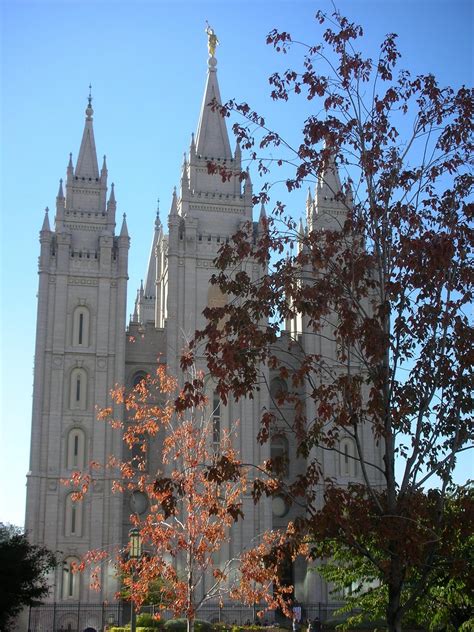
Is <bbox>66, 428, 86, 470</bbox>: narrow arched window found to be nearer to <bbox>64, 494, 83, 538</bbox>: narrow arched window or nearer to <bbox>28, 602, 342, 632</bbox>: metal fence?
<bbox>64, 494, 83, 538</bbox>: narrow arched window

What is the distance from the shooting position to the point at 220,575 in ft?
62.2

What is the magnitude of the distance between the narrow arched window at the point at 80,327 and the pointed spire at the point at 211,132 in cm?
1134

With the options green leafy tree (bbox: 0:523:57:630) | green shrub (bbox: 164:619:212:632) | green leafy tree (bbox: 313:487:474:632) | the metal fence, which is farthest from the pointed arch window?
green leafy tree (bbox: 313:487:474:632)

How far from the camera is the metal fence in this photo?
40594 mm

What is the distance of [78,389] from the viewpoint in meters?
45.5

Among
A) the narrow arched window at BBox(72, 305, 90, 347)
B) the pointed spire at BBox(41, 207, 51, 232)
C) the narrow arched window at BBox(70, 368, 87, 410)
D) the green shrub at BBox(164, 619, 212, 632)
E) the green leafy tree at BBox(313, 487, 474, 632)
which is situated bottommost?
the green shrub at BBox(164, 619, 212, 632)

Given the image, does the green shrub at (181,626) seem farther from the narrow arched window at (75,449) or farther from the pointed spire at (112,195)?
the pointed spire at (112,195)

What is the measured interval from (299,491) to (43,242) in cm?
3833

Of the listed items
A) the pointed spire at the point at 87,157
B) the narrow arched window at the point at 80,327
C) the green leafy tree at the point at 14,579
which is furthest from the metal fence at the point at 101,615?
the pointed spire at the point at 87,157

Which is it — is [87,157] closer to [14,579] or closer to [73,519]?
[73,519]

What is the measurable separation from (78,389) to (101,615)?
35.3 feet

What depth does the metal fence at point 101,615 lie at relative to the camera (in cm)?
4059

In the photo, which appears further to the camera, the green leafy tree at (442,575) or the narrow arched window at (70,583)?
the narrow arched window at (70,583)

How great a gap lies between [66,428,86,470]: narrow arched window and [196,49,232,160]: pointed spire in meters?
16.9
